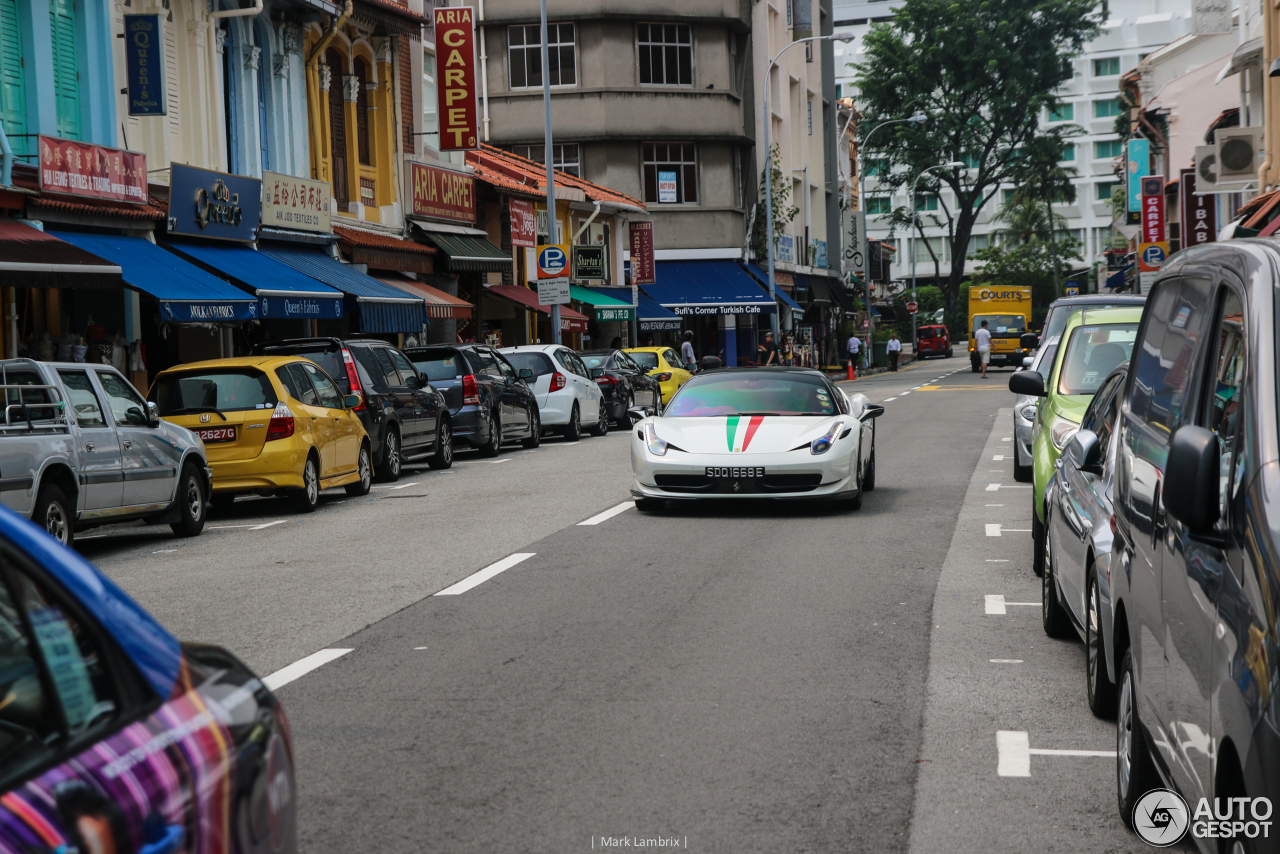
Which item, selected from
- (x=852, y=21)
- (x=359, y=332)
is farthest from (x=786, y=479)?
(x=852, y=21)

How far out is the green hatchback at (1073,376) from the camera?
10516 millimetres

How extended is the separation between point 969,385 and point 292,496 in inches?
1248

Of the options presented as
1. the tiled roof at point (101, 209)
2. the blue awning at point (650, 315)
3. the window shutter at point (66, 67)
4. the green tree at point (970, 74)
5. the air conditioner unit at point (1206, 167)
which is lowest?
the blue awning at point (650, 315)

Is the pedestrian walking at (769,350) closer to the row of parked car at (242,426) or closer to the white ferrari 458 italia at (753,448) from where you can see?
the row of parked car at (242,426)

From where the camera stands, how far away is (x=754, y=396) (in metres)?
14.5

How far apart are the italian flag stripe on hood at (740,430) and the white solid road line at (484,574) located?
2.64 meters

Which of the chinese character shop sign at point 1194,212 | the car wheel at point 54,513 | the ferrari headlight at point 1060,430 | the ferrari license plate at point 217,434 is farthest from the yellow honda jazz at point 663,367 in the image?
the ferrari headlight at point 1060,430

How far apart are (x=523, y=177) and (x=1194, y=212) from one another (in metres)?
17.7

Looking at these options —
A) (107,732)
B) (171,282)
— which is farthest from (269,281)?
(107,732)

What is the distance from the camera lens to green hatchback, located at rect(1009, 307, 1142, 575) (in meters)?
10.5

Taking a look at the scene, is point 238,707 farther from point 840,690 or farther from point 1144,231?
point 1144,231

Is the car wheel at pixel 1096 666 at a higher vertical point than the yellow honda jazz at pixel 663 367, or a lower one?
lower

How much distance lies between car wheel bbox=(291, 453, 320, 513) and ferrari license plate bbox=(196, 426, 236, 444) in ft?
2.46

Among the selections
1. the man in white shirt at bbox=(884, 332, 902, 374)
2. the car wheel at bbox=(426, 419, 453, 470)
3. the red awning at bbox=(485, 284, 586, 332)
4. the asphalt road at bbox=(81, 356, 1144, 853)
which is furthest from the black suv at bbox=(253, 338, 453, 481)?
the man in white shirt at bbox=(884, 332, 902, 374)
